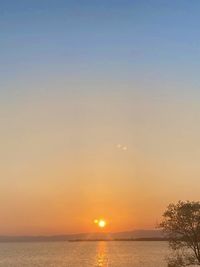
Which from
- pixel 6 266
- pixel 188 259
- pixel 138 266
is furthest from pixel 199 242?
pixel 6 266

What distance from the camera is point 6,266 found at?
538 ft

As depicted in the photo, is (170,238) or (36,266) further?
(36,266)

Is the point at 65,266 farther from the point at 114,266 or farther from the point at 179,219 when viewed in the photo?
the point at 179,219

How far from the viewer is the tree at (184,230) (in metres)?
63.6

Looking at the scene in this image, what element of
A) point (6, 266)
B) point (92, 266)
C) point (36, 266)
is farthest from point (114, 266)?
point (6, 266)

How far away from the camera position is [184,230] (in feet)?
213

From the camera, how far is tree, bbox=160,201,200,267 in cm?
6362

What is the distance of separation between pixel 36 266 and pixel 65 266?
31.7 feet

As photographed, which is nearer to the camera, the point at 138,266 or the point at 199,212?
the point at 199,212

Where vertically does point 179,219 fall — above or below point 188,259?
above

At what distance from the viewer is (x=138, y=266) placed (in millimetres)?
158875

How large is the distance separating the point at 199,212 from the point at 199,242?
388 centimetres

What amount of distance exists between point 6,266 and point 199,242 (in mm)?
113125

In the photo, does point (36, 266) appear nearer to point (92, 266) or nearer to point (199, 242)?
point (92, 266)
